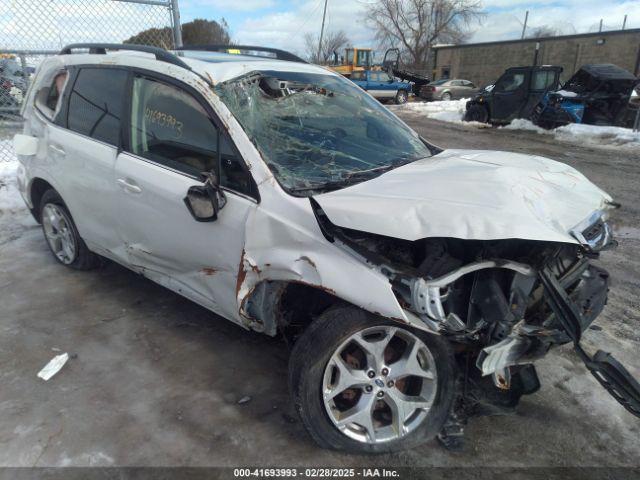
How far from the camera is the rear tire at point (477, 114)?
16.2 metres

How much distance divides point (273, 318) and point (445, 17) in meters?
54.3

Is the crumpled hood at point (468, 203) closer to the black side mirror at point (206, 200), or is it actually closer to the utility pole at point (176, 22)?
the black side mirror at point (206, 200)

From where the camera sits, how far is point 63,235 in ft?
13.7

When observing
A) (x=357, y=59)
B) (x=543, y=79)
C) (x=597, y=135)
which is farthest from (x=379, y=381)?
(x=357, y=59)

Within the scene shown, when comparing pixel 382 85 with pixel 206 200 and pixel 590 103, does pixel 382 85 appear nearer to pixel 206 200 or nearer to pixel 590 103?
pixel 590 103

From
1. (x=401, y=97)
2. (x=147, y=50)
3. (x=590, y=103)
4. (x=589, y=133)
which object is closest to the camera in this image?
(x=147, y=50)

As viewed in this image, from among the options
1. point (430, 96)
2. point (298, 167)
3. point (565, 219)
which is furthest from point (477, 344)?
point (430, 96)

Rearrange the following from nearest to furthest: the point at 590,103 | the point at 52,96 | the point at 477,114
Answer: the point at 52,96
the point at 590,103
the point at 477,114

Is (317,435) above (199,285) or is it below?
below

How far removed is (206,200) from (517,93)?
47.9ft

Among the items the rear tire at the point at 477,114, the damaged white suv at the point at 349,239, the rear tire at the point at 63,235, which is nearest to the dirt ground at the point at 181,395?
the rear tire at the point at 63,235

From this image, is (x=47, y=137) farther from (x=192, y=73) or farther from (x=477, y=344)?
(x=477, y=344)

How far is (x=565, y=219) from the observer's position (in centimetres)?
215

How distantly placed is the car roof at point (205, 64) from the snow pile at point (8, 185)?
294cm
